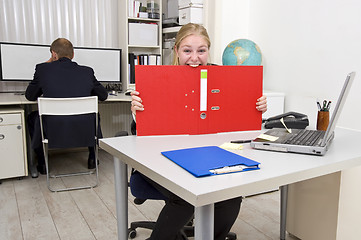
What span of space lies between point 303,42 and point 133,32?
6.14 feet

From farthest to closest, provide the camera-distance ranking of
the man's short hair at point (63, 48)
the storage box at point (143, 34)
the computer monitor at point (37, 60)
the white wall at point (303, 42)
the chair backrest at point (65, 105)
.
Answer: the storage box at point (143, 34) < the computer monitor at point (37, 60) < the man's short hair at point (63, 48) < the chair backrest at point (65, 105) < the white wall at point (303, 42)

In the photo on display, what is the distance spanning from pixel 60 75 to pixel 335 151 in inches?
89.5

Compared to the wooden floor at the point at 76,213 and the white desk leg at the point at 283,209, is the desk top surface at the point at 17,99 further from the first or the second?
the white desk leg at the point at 283,209

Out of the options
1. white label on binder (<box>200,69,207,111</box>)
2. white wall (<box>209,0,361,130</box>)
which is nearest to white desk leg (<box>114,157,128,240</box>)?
white label on binder (<box>200,69,207,111</box>)

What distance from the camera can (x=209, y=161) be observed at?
1.02m

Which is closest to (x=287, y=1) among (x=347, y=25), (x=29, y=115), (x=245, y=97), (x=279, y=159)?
(x=347, y=25)

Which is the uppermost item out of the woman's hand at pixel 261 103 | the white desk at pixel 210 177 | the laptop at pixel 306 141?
the woman's hand at pixel 261 103

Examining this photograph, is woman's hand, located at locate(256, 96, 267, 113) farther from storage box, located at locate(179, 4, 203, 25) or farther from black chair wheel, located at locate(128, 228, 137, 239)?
storage box, located at locate(179, 4, 203, 25)

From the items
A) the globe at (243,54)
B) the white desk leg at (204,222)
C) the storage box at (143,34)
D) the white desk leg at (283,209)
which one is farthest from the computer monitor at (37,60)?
the white desk leg at (204,222)

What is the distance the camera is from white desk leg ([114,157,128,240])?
1.36 m

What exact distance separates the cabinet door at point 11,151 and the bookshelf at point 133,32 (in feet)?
4.31

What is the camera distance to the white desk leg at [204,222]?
88cm

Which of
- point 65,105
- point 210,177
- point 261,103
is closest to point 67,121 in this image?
point 65,105

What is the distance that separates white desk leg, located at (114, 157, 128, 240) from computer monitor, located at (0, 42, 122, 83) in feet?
8.21
